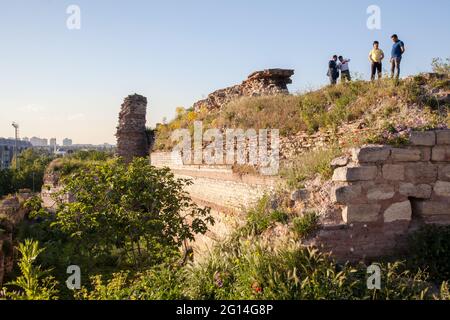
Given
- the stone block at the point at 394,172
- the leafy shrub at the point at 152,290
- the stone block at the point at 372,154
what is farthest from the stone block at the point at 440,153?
the leafy shrub at the point at 152,290

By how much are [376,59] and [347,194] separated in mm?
7185

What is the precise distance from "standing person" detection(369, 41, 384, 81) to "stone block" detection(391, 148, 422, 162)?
6.03m

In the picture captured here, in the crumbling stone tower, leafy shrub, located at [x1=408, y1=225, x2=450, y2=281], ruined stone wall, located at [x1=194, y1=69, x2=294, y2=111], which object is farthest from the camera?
the crumbling stone tower

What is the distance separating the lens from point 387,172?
5500 millimetres

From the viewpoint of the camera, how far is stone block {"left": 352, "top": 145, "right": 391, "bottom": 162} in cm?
545

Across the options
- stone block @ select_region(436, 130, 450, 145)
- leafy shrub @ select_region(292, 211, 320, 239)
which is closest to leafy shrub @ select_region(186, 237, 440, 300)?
leafy shrub @ select_region(292, 211, 320, 239)

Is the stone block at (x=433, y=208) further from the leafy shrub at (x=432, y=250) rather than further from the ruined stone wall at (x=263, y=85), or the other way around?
the ruined stone wall at (x=263, y=85)

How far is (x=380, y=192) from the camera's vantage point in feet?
17.9

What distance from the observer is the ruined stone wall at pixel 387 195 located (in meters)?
5.29

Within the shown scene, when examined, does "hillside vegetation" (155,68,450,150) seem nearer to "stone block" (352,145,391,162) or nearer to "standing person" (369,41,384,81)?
"stone block" (352,145,391,162)

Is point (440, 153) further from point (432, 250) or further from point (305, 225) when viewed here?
point (305, 225)

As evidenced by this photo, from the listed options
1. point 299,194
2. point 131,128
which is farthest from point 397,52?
point 131,128

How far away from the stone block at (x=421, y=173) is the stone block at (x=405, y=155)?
10 cm

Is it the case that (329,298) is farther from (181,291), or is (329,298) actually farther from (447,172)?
(447,172)
